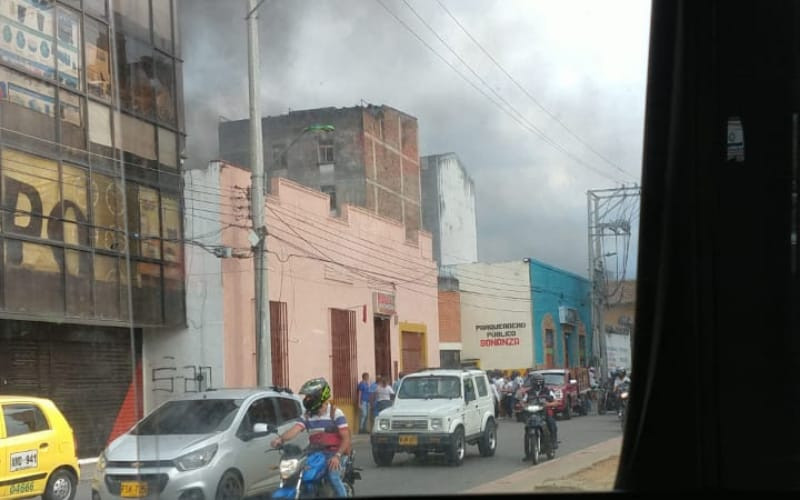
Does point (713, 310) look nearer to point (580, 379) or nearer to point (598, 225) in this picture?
point (598, 225)

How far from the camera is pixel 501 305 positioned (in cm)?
419

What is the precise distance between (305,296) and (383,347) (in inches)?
17.0

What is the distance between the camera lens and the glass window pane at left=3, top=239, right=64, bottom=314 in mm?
4156

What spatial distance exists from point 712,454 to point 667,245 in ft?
2.44

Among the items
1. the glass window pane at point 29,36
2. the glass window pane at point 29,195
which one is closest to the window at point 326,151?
the glass window pane at point 29,195

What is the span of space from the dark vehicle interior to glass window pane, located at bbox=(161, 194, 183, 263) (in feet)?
6.13

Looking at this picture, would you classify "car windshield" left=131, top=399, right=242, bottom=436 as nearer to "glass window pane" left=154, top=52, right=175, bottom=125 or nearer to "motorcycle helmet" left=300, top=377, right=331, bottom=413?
"motorcycle helmet" left=300, top=377, right=331, bottom=413

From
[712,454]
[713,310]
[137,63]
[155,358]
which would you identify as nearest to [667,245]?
[713,310]

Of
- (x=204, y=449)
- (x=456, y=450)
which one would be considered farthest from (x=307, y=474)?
(x=456, y=450)

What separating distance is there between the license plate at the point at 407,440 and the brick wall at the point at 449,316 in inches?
18.1

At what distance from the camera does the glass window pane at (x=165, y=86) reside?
3707 millimetres

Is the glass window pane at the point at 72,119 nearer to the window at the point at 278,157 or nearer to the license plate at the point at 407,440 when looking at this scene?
the window at the point at 278,157

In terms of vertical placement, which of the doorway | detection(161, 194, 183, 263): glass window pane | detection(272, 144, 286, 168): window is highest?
detection(272, 144, 286, 168): window

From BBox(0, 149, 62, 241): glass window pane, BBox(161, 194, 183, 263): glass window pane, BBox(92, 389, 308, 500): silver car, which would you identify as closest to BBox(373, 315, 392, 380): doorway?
BBox(92, 389, 308, 500): silver car
